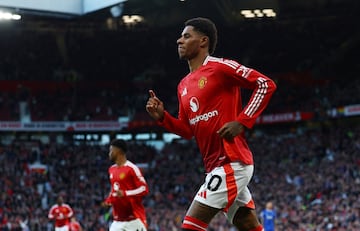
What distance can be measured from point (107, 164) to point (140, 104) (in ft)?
15.9

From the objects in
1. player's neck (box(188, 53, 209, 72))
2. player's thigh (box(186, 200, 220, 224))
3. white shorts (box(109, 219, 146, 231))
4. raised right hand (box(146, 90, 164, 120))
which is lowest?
white shorts (box(109, 219, 146, 231))

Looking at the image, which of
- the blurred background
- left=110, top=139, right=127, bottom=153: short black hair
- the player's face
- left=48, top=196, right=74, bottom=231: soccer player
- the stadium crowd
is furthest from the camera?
the blurred background

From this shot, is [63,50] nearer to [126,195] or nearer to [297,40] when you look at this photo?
[297,40]

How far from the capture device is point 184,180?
33.1 m

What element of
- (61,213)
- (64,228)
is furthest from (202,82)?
(64,228)

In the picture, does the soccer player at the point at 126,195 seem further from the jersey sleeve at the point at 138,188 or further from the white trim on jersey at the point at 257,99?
the white trim on jersey at the point at 257,99

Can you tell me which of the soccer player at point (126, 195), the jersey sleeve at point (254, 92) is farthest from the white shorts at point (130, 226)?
the jersey sleeve at point (254, 92)

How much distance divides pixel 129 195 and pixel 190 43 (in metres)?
4.66

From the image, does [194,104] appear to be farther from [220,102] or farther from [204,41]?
[204,41]

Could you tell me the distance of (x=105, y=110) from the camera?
126ft

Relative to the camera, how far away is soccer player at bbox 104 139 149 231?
34.8 ft

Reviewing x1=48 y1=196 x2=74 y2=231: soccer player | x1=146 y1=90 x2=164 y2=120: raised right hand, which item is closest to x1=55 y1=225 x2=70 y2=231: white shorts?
x1=48 y1=196 x2=74 y2=231: soccer player

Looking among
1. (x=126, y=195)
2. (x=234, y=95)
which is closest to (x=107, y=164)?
(x=126, y=195)

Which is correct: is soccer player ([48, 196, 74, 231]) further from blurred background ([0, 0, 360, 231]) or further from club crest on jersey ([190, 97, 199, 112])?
club crest on jersey ([190, 97, 199, 112])
